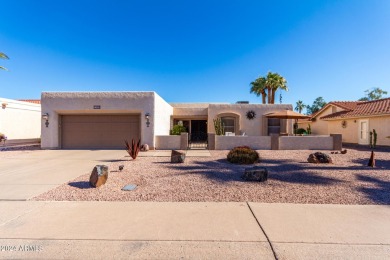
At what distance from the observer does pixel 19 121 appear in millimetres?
20391

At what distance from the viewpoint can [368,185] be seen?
5.86 meters

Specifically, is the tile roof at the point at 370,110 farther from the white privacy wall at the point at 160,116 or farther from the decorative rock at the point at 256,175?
the white privacy wall at the point at 160,116

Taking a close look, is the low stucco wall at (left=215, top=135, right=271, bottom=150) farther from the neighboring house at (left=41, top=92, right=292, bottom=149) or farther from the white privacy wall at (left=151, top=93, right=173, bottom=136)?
the white privacy wall at (left=151, top=93, right=173, bottom=136)

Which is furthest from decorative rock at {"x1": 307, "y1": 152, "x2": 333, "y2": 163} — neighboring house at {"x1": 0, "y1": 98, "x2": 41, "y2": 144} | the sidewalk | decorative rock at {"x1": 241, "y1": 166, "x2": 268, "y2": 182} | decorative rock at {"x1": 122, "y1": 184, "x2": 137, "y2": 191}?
neighboring house at {"x1": 0, "y1": 98, "x2": 41, "y2": 144}

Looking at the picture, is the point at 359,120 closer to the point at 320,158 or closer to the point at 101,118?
the point at 320,158

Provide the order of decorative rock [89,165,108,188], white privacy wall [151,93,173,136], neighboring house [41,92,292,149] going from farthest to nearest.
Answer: white privacy wall [151,93,173,136], neighboring house [41,92,292,149], decorative rock [89,165,108,188]

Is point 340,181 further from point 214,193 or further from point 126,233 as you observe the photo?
point 126,233

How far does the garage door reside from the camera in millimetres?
15367

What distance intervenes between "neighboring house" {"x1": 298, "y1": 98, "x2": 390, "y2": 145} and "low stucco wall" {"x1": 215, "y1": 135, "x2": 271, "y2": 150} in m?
9.93

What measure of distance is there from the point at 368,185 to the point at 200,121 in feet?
55.7

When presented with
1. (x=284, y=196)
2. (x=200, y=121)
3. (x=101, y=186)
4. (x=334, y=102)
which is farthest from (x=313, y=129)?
(x=101, y=186)

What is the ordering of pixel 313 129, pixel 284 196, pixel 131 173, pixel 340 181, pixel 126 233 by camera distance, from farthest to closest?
1. pixel 313 129
2. pixel 131 173
3. pixel 340 181
4. pixel 284 196
5. pixel 126 233

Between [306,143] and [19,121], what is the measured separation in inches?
1014

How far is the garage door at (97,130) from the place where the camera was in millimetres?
15367
